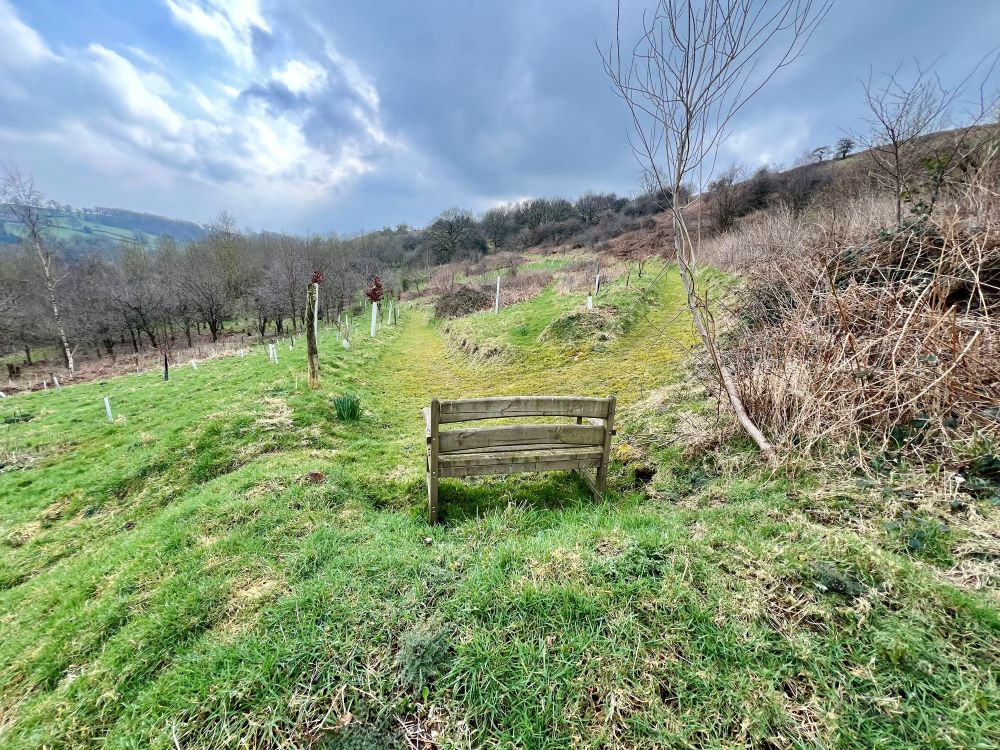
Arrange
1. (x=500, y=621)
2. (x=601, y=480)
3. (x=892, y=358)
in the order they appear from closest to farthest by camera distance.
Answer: (x=500, y=621) → (x=892, y=358) → (x=601, y=480)

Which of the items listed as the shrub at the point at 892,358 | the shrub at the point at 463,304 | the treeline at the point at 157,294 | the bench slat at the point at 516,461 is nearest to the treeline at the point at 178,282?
the treeline at the point at 157,294

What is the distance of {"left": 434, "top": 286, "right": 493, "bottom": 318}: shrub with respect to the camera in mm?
23016

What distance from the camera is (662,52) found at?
379 cm

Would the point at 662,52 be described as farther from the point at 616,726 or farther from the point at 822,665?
the point at 616,726

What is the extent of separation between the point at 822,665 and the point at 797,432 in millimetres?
2304

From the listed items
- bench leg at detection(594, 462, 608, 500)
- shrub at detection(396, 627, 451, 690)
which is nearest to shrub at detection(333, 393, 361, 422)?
bench leg at detection(594, 462, 608, 500)

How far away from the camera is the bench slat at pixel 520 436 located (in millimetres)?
3717

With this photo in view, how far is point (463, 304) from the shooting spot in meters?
23.4

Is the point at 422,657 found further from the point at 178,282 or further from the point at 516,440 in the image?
the point at 178,282

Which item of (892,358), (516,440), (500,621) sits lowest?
(500,621)

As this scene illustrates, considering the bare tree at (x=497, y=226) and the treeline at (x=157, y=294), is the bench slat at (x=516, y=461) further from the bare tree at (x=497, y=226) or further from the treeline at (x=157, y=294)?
the bare tree at (x=497, y=226)

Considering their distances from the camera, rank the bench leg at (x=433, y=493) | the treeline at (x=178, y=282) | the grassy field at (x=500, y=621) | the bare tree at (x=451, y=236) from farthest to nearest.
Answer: the bare tree at (x=451, y=236) < the treeline at (x=178, y=282) < the bench leg at (x=433, y=493) < the grassy field at (x=500, y=621)

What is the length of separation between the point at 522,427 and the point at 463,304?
20435mm

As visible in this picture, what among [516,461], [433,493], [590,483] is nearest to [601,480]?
[590,483]
